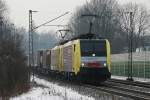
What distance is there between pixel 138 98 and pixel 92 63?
38.2 ft

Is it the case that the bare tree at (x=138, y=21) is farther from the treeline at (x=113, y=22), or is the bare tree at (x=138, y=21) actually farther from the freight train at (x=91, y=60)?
the freight train at (x=91, y=60)

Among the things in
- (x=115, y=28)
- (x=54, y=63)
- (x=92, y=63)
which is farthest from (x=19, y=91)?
(x=115, y=28)

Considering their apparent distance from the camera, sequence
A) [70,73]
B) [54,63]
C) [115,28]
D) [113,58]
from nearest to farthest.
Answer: [70,73] → [54,63] → [113,58] → [115,28]

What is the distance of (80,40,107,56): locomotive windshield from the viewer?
33969 millimetres

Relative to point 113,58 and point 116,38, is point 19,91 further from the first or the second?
point 116,38

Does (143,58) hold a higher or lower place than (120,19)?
lower

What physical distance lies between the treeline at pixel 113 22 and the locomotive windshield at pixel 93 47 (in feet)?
173

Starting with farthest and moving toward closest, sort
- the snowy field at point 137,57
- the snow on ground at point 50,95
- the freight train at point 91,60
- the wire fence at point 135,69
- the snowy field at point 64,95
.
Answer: the wire fence at point 135,69, the snowy field at point 137,57, the freight train at point 91,60, the snowy field at point 64,95, the snow on ground at point 50,95

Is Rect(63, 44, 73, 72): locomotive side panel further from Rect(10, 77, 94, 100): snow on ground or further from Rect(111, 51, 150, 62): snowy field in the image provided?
Rect(111, 51, 150, 62): snowy field

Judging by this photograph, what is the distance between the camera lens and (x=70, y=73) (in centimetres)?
3781

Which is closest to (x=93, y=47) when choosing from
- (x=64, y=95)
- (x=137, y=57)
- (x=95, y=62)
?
(x=95, y=62)

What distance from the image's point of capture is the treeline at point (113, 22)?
9181 cm

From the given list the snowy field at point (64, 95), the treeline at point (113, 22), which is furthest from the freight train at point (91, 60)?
the treeline at point (113, 22)

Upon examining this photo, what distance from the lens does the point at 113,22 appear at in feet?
310
